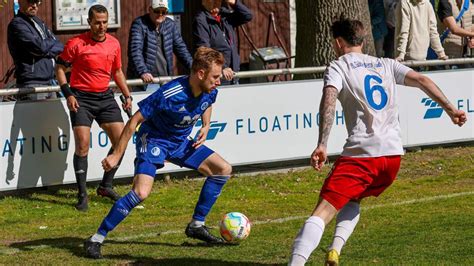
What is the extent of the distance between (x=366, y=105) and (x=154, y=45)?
5.42m

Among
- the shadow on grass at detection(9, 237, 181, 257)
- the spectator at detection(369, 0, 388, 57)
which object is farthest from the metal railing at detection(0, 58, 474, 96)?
the spectator at detection(369, 0, 388, 57)

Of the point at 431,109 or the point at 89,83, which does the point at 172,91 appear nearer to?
the point at 89,83

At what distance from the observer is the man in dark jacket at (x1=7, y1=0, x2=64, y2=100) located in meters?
12.7

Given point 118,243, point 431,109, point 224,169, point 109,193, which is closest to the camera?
point 224,169

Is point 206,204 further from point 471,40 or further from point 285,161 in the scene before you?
point 471,40

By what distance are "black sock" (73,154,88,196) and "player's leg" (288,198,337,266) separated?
4.28 m

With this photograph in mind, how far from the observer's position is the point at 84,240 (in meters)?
10.6

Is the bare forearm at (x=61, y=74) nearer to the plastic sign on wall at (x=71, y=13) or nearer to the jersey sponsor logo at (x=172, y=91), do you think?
the jersey sponsor logo at (x=172, y=91)

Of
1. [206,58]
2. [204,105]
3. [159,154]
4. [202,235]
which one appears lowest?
[202,235]

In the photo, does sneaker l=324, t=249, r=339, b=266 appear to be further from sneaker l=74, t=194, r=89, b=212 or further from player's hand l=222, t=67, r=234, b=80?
player's hand l=222, t=67, r=234, b=80

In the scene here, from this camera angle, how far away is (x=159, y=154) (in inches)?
393

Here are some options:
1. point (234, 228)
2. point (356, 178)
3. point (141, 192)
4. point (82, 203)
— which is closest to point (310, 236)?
point (356, 178)

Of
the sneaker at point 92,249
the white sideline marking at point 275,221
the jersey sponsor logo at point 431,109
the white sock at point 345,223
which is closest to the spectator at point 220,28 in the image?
the white sideline marking at point 275,221

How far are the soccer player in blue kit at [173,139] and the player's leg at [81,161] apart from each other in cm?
219
